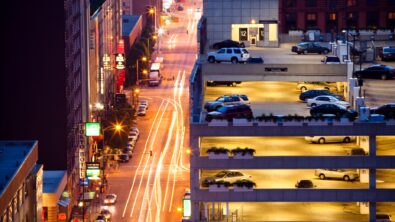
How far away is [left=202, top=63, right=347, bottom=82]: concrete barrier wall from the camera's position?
442 feet

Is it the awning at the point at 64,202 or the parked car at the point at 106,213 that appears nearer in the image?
the awning at the point at 64,202

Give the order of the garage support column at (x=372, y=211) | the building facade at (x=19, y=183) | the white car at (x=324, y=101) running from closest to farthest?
the building facade at (x=19, y=183) → the garage support column at (x=372, y=211) → the white car at (x=324, y=101)

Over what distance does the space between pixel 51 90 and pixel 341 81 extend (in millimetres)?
35763

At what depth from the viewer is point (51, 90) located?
526 feet

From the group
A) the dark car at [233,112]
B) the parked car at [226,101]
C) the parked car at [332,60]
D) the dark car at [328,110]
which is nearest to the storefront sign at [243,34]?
the parked car at [332,60]

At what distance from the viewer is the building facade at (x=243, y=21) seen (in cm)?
15750

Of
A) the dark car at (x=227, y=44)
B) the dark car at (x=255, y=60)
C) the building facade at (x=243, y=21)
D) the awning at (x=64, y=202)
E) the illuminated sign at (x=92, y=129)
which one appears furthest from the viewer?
the illuminated sign at (x=92, y=129)

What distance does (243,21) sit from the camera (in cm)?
15888

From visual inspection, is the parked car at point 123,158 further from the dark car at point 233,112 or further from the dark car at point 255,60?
the dark car at point 233,112

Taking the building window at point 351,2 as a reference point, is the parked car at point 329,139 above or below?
below

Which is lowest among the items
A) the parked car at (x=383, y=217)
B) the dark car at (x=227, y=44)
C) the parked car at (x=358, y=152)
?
the parked car at (x=383, y=217)

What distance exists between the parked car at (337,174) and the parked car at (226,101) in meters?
12.1

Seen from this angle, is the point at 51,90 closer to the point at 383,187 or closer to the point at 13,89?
the point at 13,89

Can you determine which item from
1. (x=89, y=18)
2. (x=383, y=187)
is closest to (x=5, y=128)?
(x=89, y=18)
